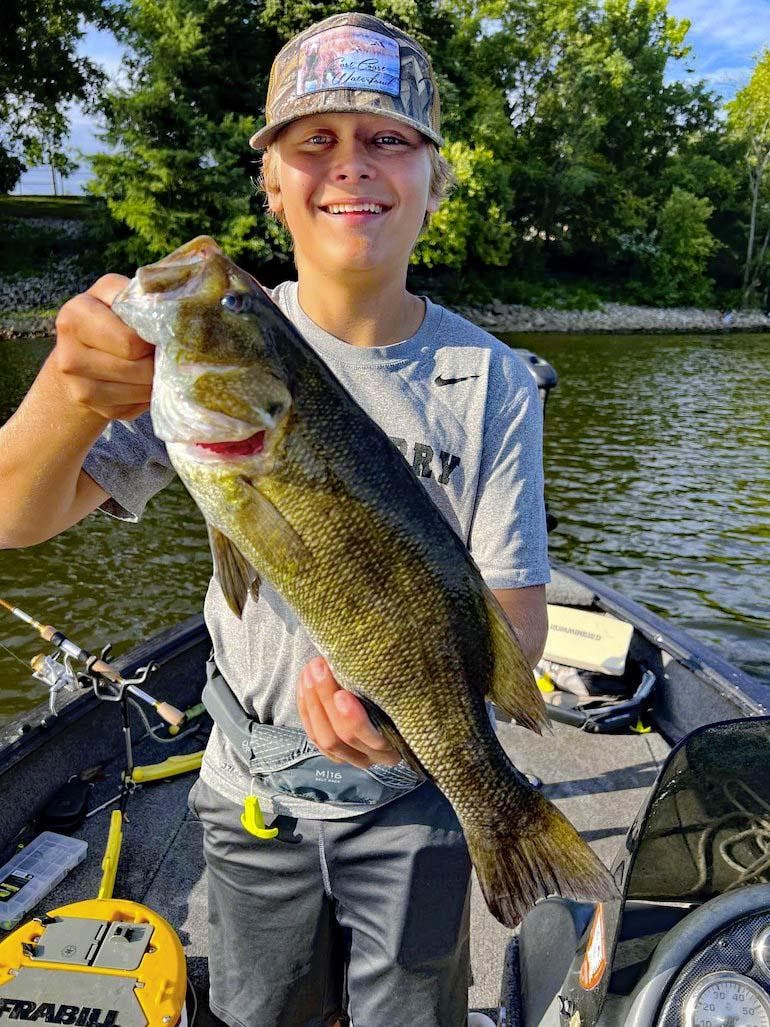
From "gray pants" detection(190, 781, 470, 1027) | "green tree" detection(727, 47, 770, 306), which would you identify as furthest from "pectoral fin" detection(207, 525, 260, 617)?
"green tree" detection(727, 47, 770, 306)

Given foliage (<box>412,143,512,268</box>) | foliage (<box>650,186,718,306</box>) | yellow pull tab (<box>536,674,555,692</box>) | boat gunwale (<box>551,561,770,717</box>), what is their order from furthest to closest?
foliage (<box>650,186,718,306</box>), foliage (<box>412,143,512,268</box>), yellow pull tab (<box>536,674,555,692</box>), boat gunwale (<box>551,561,770,717</box>)

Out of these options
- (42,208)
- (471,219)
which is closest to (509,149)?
(471,219)

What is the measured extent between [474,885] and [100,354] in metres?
3.76

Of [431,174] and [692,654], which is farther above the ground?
[431,174]

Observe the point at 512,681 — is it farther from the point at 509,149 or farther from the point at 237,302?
the point at 509,149

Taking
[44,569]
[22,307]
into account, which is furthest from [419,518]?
[22,307]

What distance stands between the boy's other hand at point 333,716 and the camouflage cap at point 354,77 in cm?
143

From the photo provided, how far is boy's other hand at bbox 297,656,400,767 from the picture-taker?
68.6 inches

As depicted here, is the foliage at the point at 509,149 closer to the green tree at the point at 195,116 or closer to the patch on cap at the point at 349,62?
the green tree at the point at 195,116

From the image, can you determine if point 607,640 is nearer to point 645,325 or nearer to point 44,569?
point 44,569

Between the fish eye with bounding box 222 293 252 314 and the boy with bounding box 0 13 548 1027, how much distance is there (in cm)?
49

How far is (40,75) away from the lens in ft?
110

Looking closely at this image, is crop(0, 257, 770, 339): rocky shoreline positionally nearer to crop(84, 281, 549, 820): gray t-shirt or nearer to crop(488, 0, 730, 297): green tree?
crop(488, 0, 730, 297): green tree

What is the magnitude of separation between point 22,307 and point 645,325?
98.7ft
